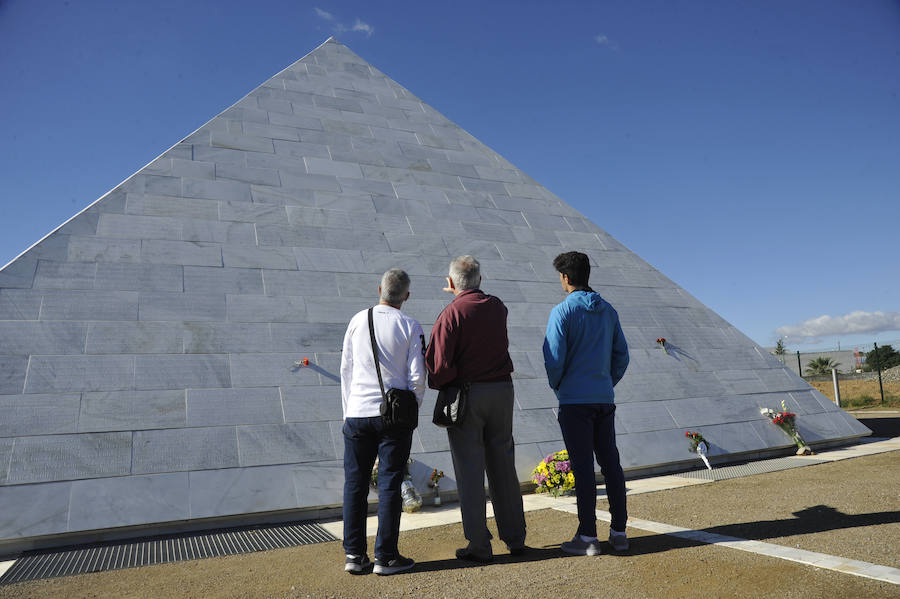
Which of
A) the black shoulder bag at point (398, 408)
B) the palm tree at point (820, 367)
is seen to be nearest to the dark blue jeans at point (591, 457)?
the black shoulder bag at point (398, 408)

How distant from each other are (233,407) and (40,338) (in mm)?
1817

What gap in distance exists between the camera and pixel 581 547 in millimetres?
3744

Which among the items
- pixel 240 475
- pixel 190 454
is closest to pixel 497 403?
pixel 240 475

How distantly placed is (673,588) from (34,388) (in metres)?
5.10

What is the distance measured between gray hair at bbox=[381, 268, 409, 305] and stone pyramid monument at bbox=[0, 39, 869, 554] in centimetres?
222

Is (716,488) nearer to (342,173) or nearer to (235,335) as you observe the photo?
(235,335)

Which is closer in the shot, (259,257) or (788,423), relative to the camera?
(259,257)

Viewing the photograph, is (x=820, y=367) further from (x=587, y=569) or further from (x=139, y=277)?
(x=139, y=277)

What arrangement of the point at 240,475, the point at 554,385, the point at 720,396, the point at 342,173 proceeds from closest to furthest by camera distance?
the point at 554,385
the point at 240,475
the point at 720,396
the point at 342,173

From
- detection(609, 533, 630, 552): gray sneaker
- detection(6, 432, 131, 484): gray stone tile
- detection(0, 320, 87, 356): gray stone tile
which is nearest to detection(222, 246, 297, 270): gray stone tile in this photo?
detection(0, 320, 87, 356): gray stone tile

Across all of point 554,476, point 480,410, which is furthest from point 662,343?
point 480,410

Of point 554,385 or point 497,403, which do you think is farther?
point 554,385

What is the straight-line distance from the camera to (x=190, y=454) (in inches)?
202

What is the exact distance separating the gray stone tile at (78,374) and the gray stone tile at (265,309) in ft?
3.68
